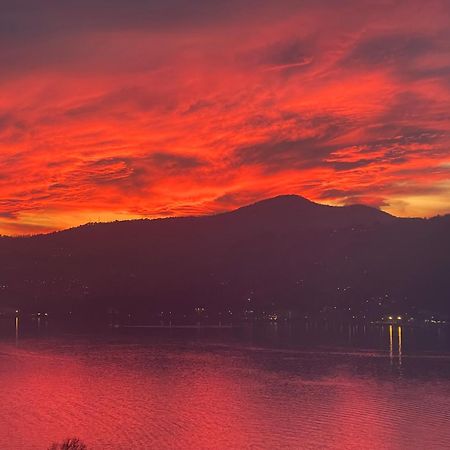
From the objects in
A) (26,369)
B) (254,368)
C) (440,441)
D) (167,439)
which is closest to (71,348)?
(26,369)

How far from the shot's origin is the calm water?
208 ft

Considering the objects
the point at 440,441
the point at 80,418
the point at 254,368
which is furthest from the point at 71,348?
the point at 440,441

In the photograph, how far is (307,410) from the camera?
246ft

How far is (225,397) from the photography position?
85250mm

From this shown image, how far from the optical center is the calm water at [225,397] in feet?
208

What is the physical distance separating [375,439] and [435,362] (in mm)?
68018

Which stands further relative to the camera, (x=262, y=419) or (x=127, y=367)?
(x=127, y=367)

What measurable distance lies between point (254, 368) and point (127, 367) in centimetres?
1961

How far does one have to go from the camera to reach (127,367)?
381 ft

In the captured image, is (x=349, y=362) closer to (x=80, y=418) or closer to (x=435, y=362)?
(x=435, y=362)

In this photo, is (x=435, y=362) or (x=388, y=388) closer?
(x=388, y=388)

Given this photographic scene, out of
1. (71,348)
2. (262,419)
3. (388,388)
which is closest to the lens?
(262,419)

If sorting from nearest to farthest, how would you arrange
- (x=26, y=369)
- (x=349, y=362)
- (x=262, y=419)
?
1. (x=262, y=419)
2. (x=26, y=369)
3. (x=349, y=362)

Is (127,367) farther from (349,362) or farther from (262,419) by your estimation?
(262,419)
